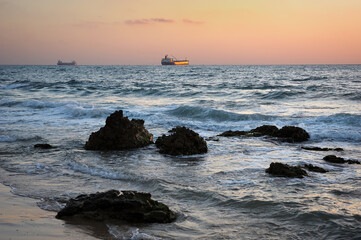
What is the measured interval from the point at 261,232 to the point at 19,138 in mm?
8306

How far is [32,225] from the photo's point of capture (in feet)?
12.8

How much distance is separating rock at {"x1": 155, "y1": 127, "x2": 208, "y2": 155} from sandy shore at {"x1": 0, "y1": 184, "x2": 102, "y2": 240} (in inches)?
157

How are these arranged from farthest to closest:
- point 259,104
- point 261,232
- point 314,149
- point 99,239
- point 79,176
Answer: point 259,104
point 314,149
point 79,176
point 261,232
point 99,239

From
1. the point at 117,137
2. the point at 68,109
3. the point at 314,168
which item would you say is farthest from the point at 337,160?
the point at 68,109

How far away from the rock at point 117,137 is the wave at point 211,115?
6883mm

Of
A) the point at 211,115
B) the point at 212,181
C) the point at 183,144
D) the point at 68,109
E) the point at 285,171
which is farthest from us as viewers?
the point at 68,109

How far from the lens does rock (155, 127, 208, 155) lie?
838cm

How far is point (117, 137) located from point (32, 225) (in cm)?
520

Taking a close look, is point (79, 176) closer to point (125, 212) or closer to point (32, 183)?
point (32, 183)

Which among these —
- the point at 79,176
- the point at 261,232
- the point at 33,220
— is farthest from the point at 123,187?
the point at 261,232

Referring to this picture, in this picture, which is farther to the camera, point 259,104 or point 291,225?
point 259,104

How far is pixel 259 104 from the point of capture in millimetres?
20156

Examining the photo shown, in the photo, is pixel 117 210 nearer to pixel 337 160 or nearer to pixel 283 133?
pixel 337 160

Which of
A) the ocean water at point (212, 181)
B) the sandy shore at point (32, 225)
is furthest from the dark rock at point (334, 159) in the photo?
the sandy shore at point (32, 225)
